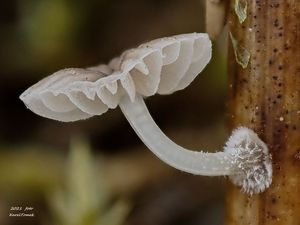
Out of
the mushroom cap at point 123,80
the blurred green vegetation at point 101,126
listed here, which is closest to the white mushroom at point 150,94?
the mushroom cap at point 123,80

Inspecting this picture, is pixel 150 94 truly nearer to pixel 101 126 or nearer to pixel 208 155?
pixel 208 155

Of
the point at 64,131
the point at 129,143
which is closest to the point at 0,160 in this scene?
the point at 64,131

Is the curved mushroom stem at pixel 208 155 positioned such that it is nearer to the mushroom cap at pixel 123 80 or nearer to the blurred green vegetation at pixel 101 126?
the mushroom cap at pixel 123 80

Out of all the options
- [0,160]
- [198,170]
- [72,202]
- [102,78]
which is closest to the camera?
[102,78]

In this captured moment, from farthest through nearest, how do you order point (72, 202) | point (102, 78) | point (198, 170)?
point (72, 202), point (198, 170), point (102, 78)

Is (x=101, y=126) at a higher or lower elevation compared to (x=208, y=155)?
lower

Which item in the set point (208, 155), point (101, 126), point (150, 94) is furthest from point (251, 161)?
point (101, 126)

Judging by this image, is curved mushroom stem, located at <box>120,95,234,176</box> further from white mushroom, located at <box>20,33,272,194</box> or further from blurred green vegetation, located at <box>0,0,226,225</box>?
blurred green vegetation, located at <box>0,0,226,225</box>

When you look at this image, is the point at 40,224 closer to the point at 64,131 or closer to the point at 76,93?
the point at 64,131
